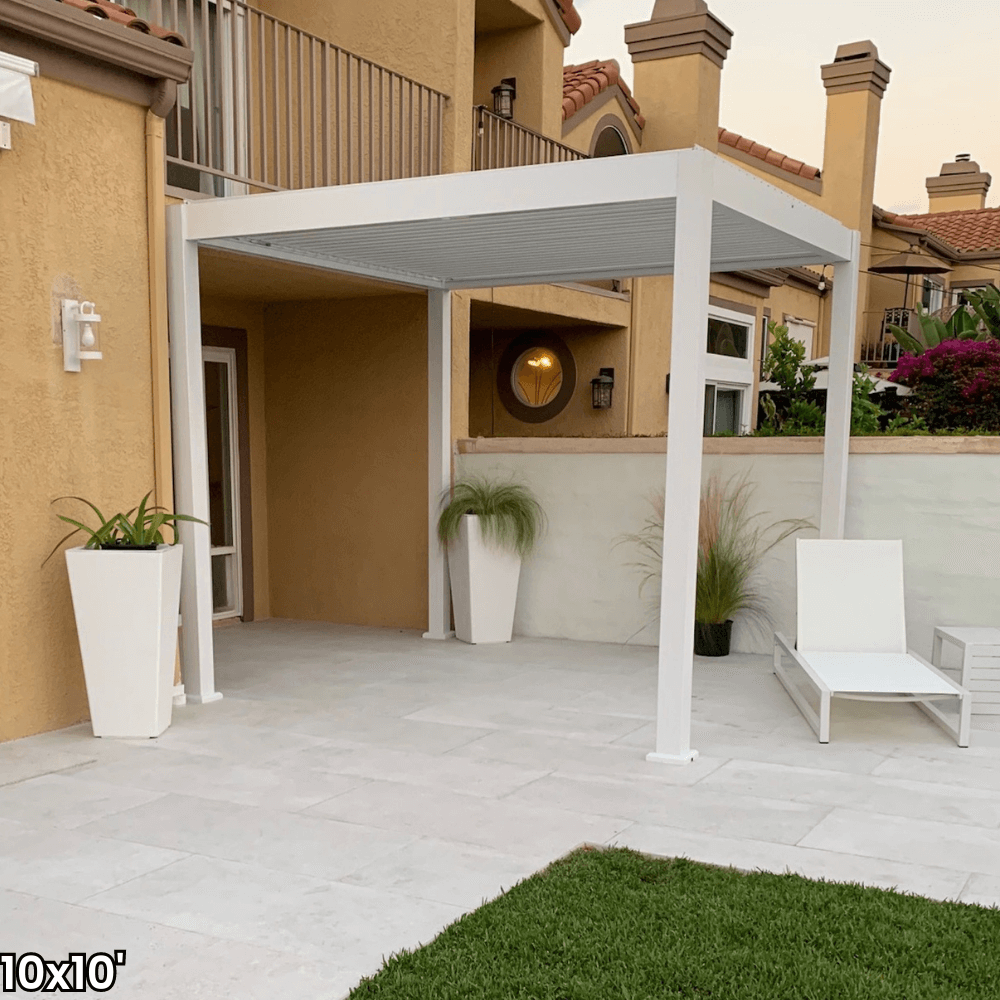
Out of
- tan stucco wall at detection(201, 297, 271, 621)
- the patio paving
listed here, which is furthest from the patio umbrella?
the patio paving

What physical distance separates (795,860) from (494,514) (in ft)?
15.6

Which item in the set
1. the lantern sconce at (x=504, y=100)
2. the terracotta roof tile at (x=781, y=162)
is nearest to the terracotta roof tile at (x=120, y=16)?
the lantern sconce at (x=504, y=100)

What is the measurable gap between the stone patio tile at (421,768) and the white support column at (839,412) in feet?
11.6

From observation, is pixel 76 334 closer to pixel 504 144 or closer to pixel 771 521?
pixel 771 521

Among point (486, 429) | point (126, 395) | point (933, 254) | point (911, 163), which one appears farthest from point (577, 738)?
point (911, 163)

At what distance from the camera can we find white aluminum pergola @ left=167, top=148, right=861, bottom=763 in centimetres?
523

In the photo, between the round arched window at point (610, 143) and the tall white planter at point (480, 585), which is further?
the round arched window at point (610, 143)

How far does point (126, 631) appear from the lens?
18.4 ft

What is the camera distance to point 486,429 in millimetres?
13156

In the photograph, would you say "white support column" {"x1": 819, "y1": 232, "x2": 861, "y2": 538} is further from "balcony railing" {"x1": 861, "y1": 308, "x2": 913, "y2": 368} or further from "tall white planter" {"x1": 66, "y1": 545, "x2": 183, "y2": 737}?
"balcony railing" {"x1": 861, "y1": 308, "x2": 913, "y2": 368}

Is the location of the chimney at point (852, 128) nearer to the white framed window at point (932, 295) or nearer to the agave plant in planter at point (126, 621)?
the white framed window at point (932, 295)

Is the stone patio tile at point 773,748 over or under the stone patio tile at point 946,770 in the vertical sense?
under

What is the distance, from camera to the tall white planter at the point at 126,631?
5562mm

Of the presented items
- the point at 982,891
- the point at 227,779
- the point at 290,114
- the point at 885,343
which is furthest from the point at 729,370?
the point at 982,891
